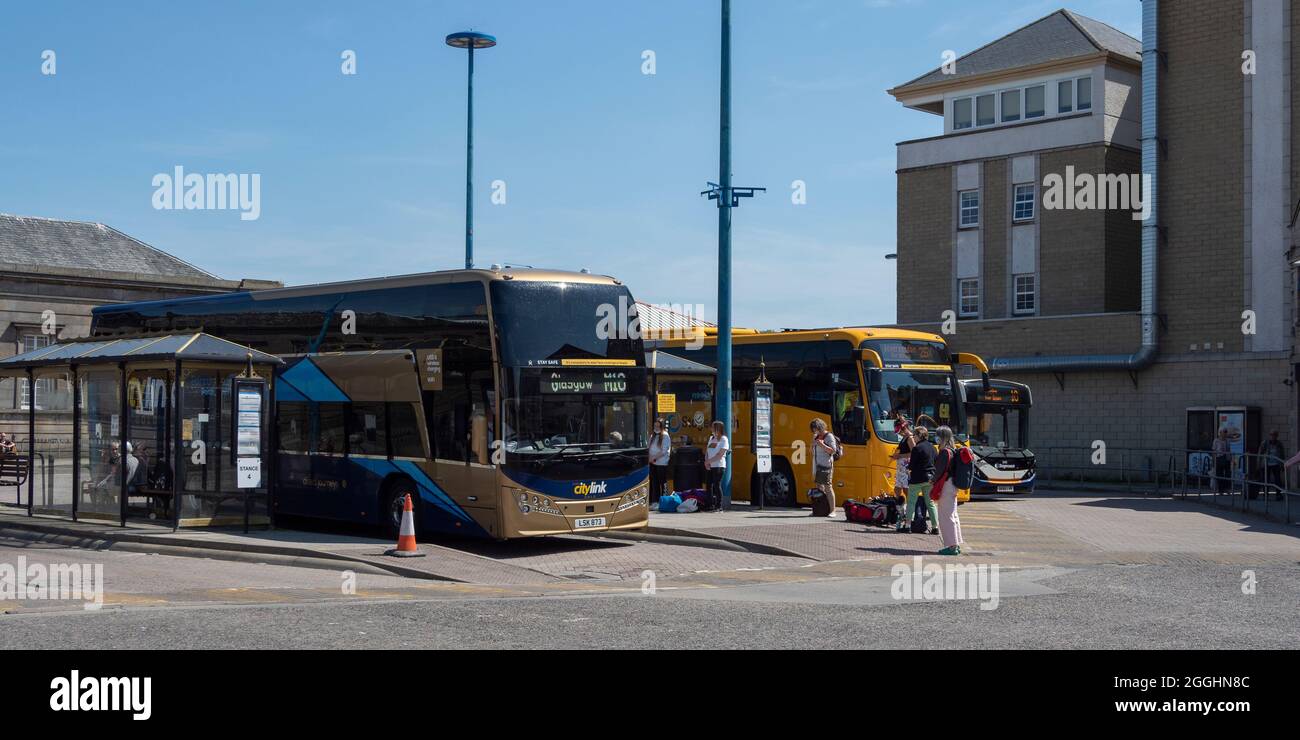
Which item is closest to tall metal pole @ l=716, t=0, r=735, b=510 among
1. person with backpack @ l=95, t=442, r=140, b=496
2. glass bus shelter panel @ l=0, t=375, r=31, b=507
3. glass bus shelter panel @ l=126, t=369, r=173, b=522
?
glass bus shelter panel @ l=126, t=369, r=173, b=522

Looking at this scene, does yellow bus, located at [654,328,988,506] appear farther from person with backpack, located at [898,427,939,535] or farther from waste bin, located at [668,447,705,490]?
person with backpack, located at [898,427,939,535]

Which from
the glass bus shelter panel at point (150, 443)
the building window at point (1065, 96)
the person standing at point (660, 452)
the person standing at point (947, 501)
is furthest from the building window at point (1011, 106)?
the glass bus shelter panel at point (150, 443)

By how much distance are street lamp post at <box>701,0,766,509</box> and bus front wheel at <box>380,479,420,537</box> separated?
6403 mm

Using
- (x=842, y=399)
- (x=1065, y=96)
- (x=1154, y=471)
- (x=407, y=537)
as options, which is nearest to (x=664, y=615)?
(x=407, y=537)

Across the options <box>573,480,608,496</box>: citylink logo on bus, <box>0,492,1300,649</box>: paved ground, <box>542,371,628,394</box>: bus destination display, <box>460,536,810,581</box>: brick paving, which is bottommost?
<box>460,536,810,581</box>: brick paving

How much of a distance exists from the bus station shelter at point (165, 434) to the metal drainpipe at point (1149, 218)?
2643 centimetres

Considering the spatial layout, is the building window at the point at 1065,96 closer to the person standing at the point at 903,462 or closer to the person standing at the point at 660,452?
the person standing at the point at 660,452

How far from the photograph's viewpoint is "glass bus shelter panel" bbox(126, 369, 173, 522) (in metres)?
20.1

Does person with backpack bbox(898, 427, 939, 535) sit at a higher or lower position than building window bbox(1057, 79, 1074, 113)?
lower

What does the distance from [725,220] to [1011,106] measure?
24815 millimetres

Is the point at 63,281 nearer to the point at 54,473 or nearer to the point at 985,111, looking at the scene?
the point at 54,473

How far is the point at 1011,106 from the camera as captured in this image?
44812mm

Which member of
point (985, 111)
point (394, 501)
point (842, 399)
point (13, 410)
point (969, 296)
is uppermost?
point (985, 111)
